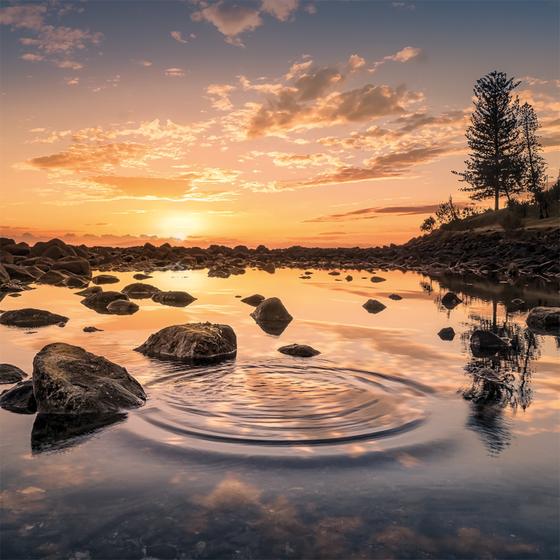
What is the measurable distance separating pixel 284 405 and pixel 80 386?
2.31m

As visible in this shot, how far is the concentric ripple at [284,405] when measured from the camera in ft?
16.7

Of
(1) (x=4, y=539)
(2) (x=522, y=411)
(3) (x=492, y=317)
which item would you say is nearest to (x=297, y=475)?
(1) (x=4, y=539)

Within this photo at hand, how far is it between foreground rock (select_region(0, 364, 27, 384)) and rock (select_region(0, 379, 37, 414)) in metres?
0.76

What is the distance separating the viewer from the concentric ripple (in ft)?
16.7

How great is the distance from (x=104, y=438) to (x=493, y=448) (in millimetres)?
3630

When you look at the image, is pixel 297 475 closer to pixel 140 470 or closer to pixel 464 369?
pixel 140 470

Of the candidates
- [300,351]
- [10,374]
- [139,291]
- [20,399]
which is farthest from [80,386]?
[139,291]

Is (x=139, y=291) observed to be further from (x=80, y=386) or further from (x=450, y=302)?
(x=80, y=386)

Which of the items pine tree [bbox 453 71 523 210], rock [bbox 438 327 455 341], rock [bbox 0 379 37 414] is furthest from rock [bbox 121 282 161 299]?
pine tree [bbox 453 71 523 210]

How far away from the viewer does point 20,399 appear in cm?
593

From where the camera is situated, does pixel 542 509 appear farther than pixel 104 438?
No

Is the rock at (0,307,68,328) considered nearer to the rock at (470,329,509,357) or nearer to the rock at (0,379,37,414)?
the rock at (0,379,37,414)

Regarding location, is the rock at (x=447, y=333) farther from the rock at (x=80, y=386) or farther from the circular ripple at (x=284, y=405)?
the rock at (x=80, y=386)

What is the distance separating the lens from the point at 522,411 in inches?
230
